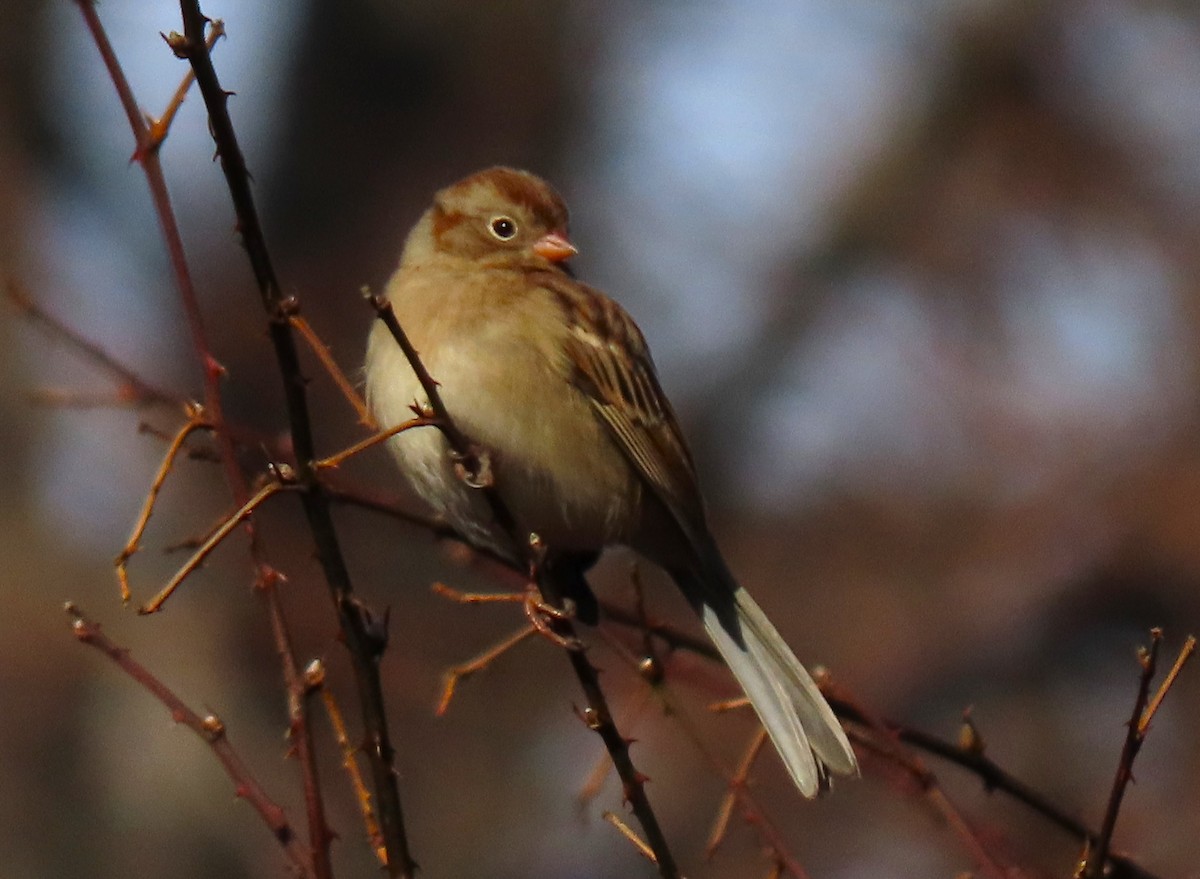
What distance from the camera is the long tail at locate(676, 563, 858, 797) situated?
338 centimetres

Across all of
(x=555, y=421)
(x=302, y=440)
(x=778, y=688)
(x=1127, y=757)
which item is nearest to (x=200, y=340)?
(x=302, y=440)

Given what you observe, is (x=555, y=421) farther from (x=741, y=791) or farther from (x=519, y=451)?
(x=741, y=791)

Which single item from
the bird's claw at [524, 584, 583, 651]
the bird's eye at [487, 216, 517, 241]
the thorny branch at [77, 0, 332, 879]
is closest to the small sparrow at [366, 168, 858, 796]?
the bird's eye at [487, 216, 517, 241]

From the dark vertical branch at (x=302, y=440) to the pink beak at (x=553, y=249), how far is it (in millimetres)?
2131

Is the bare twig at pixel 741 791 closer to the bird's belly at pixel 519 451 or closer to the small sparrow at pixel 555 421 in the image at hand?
the small sparrow at pixel 555 421

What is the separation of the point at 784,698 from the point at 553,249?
1.44 m

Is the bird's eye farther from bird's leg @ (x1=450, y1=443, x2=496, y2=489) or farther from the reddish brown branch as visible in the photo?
the reddish brown branch

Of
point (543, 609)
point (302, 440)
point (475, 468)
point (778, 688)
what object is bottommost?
point (778, 688)

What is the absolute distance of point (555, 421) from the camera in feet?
12.9

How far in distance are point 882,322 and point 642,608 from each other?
887 cm

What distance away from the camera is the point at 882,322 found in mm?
11695

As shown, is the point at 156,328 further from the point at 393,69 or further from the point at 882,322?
the point at 882,322

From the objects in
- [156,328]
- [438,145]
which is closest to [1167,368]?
[438,145]

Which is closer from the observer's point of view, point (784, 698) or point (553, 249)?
point (784, 698)
